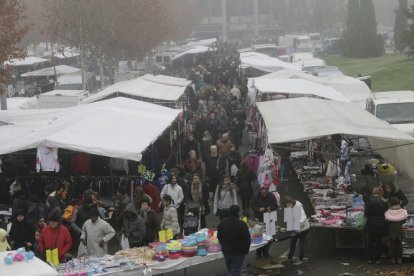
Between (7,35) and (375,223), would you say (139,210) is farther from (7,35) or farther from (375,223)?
(7,35)

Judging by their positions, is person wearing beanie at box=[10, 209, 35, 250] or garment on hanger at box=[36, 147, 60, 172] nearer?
person wearing beanie at box=[10, 209, 35, 250]

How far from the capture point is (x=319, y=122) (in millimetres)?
14820

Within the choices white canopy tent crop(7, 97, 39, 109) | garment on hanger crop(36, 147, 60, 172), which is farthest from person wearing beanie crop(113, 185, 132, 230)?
white canopy tent crop(7, 97, 39, 109)

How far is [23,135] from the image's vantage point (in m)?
17.0

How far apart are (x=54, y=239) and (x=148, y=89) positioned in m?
14.3

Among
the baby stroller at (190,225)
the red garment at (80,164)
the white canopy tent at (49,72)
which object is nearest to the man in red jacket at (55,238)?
the baby stroller at (190,225)

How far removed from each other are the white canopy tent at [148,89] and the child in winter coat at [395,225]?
41.3 feet

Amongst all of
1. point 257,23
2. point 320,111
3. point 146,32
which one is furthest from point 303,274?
point 257,23

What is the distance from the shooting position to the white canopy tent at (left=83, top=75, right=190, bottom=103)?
24.1 meters

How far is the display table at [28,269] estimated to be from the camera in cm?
917

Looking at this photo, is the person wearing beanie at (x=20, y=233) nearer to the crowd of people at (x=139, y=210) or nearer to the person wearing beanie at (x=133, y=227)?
the crowd of people at (x=139, y=210)

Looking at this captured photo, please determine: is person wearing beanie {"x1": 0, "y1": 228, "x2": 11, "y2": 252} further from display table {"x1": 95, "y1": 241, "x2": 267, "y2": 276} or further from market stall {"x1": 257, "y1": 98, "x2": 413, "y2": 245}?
market stall {"x1": 257, "y1": 98, "x2": 413, "y2": 245}

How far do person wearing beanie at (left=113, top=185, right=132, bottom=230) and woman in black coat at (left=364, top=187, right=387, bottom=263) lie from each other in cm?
413

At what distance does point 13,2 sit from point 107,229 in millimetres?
12646
